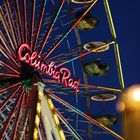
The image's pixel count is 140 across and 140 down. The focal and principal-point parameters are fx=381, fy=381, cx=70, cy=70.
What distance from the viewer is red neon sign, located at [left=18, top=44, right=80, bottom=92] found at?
33.1 ft

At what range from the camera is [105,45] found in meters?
13.0

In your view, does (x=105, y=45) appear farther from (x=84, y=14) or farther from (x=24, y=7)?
(x=24, y=7)

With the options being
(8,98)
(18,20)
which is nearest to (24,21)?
(18,20)

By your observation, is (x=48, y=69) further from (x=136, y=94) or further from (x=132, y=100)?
(x=132, y=100)

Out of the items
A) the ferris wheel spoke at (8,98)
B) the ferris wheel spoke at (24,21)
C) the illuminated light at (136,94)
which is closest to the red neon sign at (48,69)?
the ferris wheel spoke at (24,21)

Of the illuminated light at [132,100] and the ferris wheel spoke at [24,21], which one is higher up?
the ferris wheel spoke at [24,21]

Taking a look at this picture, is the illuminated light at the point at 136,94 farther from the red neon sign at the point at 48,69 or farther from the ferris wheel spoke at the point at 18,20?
the ferris wheel spoke at the point at 18,20

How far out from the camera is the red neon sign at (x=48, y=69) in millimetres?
10098

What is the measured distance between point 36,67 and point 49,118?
149 cm

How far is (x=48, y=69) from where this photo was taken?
1088cm

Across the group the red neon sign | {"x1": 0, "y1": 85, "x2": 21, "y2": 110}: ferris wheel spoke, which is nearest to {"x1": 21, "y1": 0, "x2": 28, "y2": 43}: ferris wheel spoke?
the red neon sign

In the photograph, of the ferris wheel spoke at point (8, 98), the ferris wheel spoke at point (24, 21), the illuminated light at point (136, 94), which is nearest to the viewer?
the illuminated light at point (136, 94)

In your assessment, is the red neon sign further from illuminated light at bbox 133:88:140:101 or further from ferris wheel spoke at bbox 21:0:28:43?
illuminated light at bbox 133:88:140:101

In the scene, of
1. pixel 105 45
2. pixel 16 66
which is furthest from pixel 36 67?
pixel 105 45
